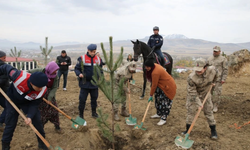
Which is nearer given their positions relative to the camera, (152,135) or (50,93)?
(50,93)

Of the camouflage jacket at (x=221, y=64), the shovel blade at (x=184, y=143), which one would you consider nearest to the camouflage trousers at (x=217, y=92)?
the camouflage jacket at (x=221, y=64)

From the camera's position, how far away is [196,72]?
331cm

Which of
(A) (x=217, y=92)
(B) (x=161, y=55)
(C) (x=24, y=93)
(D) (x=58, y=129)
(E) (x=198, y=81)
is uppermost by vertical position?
(B) (x=161, y=55)

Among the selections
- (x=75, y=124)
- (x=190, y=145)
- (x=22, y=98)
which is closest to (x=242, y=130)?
Answer: (x=190, y=145)

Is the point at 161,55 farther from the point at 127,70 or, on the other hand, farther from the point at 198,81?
the point at 198,81

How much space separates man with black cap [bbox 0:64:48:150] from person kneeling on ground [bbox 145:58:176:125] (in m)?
2.06

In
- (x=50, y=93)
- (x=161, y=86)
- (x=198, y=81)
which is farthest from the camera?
(x=161, y=86)

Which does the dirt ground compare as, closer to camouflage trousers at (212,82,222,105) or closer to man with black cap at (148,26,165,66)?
camouflage trousers at (212,82,222,105)

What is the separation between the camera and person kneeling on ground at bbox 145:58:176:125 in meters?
3.86

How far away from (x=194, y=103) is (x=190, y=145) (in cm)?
76

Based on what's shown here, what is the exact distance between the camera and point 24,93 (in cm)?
273

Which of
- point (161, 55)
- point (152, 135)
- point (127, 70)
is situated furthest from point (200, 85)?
point (161, 55)

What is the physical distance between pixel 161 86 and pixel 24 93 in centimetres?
268

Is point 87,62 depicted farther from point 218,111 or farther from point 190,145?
point 218,111
